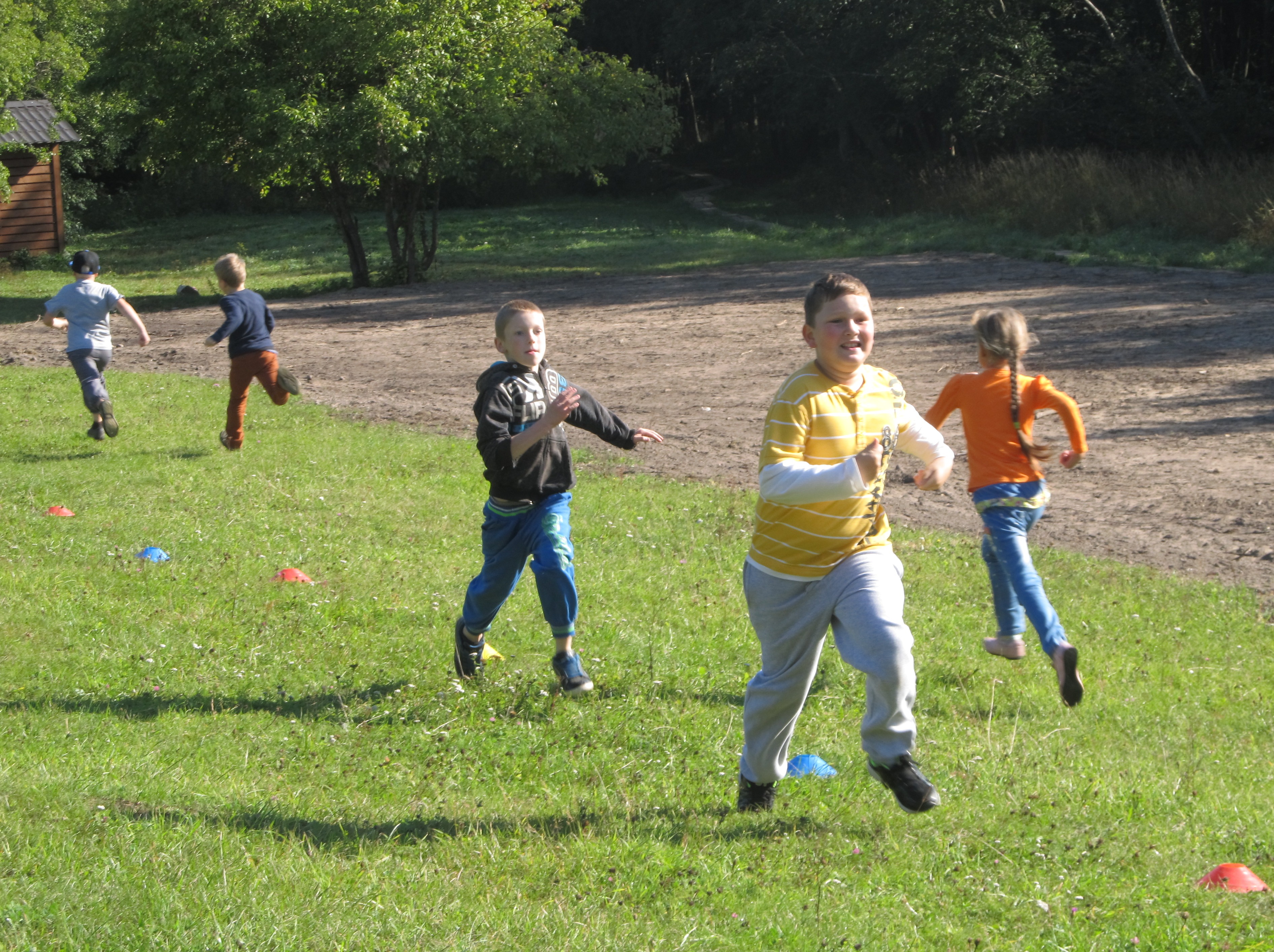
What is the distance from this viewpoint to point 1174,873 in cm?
385

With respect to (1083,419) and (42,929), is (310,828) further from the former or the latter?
(1083,419)

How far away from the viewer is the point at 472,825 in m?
4.16

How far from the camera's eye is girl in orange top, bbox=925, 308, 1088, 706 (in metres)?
5.75

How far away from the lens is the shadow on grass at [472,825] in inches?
159

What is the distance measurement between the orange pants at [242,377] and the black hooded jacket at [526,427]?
20.8 feet

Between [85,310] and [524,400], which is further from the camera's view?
[85,310]

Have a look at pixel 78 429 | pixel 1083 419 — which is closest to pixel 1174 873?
pixel 1083 419

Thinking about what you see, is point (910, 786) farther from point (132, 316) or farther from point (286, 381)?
point (132, 316)

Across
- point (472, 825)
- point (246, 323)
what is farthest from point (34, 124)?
point (472, 825)

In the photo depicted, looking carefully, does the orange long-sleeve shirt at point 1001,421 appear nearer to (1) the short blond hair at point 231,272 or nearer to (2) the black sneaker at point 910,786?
(2) the black sneaker at point 910,786

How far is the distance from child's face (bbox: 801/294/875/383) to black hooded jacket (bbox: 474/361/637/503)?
4.70 feet

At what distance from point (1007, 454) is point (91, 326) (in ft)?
29.3

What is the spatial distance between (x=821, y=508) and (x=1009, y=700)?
219 cm

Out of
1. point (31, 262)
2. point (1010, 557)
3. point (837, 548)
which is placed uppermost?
point (31, 262)
